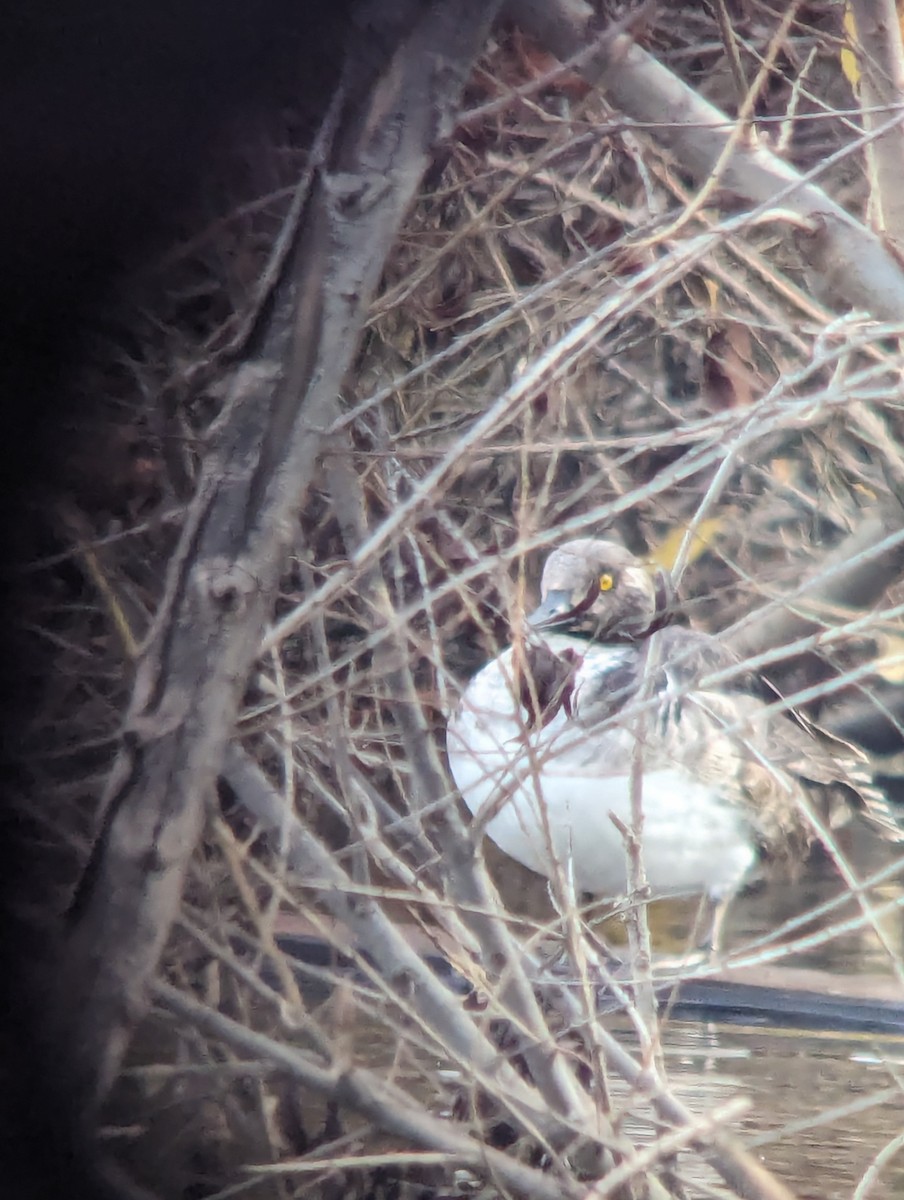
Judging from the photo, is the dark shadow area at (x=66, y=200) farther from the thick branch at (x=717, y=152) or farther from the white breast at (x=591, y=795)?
the white breast at (x=591, y=795)

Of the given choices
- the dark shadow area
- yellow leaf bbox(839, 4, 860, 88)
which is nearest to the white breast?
the dark shadow area

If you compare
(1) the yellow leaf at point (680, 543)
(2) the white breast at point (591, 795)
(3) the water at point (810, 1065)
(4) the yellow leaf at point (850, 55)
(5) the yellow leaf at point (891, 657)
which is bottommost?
(3) the water at point (810, 1065)

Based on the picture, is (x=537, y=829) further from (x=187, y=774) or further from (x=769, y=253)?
(x=769, y=253)

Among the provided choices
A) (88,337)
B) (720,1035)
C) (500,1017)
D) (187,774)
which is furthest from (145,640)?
(720,1035)

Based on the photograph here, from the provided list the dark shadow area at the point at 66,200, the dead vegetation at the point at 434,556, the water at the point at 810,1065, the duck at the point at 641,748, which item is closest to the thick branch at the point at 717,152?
the dead vegetation at the point at 434,556

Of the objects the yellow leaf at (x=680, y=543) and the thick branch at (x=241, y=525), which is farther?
the yellow leaf at (x=680, y=543)

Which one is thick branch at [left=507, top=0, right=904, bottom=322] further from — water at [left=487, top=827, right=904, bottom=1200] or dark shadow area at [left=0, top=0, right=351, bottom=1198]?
water at [left=487, top=827, right=904, bottom=1200]

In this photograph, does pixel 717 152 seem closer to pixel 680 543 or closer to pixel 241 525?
pixel 680 543
